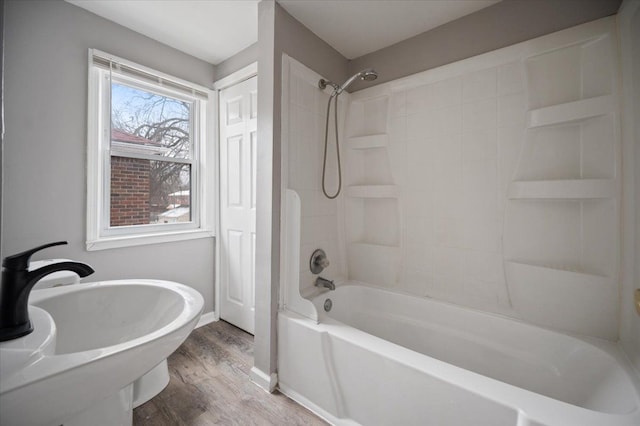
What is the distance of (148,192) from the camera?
2.21 m

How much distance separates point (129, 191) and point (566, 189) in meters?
2.83

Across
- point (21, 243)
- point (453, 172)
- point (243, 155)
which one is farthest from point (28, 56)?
point (453, 172)

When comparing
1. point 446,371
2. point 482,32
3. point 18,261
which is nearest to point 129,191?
point 18,261

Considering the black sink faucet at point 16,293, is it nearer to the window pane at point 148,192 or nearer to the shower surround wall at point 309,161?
the shower surround wall at point 309,161

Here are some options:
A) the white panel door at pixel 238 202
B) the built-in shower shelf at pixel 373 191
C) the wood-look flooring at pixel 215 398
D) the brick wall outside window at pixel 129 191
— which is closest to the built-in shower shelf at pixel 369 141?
the built-in shower shelf at pixel 373 191

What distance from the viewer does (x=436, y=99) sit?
186 cm

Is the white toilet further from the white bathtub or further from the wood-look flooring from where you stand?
the white bathtub

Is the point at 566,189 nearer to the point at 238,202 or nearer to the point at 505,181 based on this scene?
the point at 505,181

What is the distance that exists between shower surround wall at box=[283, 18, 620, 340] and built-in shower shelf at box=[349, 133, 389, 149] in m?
0.01

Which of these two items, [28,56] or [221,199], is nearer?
[28,56]

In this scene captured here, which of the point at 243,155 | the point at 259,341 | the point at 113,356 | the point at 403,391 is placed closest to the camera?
the point at 113,356

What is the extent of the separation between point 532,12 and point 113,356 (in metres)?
2.44

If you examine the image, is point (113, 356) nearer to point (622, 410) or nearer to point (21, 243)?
point (21, 243)

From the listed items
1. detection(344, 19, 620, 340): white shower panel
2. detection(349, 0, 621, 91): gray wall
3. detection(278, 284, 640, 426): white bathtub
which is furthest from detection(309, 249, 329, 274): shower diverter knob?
detection(349, 0, 621, 91): gray wall
